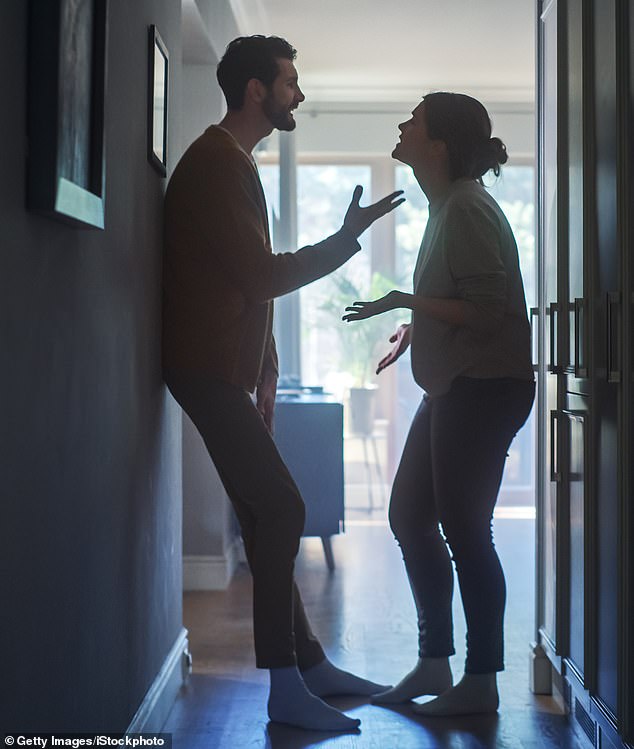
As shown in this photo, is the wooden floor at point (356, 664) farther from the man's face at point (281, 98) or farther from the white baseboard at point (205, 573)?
the man's face at point (281, 98)

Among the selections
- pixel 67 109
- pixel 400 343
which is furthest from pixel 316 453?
pixel 67 109

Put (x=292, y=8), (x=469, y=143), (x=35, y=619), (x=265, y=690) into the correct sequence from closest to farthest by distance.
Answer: (x=35, y=619) < (x=469, y=143) < (x=265, y=690) < (x=292, y=8)

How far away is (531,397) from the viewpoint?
242 centimetres

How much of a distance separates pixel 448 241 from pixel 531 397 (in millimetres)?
430

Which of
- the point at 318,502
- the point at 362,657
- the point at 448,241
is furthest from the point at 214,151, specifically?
the point at 318,502

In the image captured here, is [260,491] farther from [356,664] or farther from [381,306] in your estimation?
[356,664]

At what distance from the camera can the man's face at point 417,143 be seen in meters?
2.53

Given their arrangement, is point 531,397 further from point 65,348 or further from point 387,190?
point 387,190

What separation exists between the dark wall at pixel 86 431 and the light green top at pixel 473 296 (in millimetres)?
666

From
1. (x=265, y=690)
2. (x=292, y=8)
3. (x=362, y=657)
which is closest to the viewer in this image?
(x=265, y=690)

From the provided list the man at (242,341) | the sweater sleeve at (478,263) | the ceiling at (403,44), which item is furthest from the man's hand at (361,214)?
the ceiling at (403,44)

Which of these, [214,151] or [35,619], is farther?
[214,151]

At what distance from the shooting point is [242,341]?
7.66 feet

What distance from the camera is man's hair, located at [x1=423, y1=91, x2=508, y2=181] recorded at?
2494 millimetres
